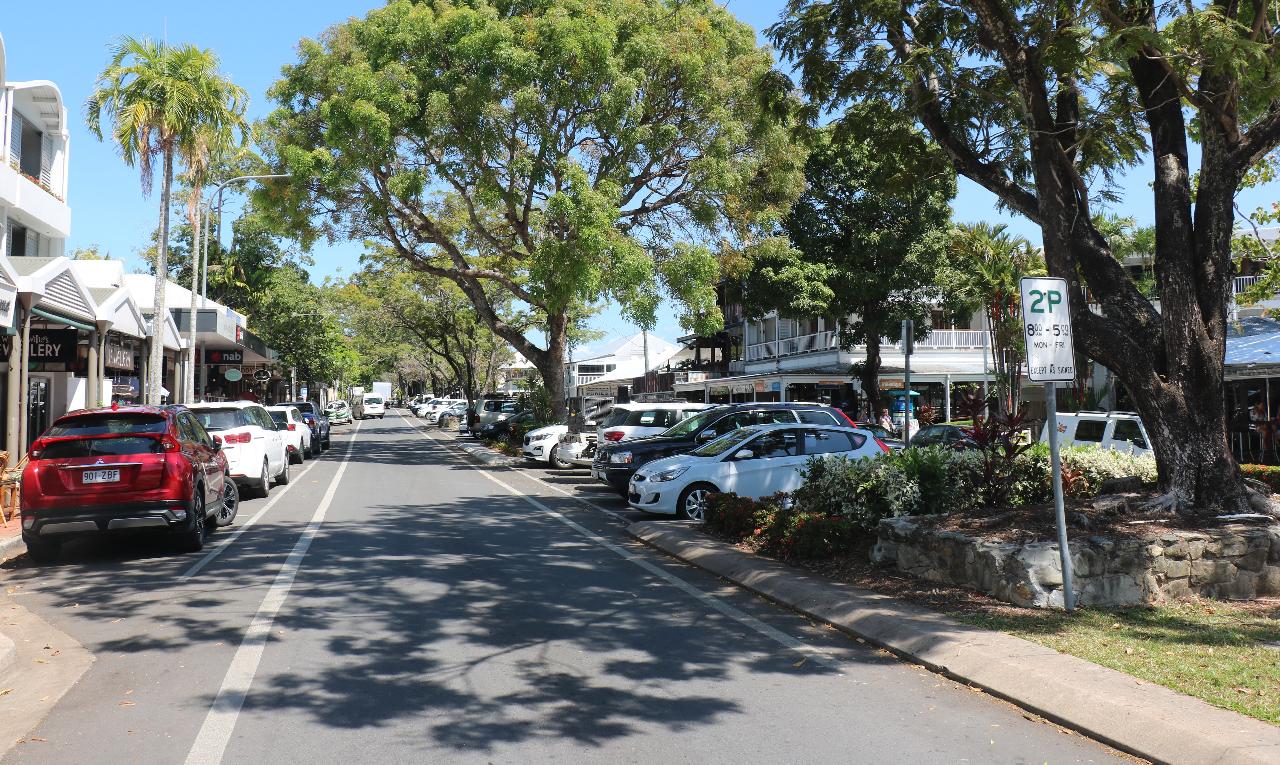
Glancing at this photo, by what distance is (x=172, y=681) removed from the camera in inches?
245

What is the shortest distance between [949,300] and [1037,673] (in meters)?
28.9

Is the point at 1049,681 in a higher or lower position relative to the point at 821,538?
lower

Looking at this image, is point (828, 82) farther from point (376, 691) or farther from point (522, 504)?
point (376, 691)

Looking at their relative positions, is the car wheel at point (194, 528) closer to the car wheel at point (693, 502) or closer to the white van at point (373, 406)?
the car wheel at point (693, 502)

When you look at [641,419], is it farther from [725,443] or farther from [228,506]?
[228,506]

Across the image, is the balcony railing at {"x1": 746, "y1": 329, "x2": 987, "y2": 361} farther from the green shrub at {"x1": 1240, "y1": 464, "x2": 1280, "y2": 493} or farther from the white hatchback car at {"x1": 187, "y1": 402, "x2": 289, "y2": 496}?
the white hatchback car at {"x1": 187, "y1": 402, "x2": 289, "y2": 496}

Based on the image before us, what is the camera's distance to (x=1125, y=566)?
27.5ft

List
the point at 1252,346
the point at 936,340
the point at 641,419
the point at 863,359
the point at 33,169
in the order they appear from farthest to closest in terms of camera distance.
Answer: the point at 936,340 → the point at 863,359 → the point at 33,169 → the point at 641,419 → the point at 1252,346

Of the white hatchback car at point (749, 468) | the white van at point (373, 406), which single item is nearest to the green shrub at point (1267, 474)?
the white hatchback car at point (749, 468)

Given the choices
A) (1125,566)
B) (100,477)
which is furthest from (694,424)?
(1125,566)

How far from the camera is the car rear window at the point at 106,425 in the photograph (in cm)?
1116

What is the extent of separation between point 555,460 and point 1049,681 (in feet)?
69.7

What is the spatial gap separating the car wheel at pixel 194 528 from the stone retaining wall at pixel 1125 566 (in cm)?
838

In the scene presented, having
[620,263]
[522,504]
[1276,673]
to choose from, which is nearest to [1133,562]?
[1276,673]
